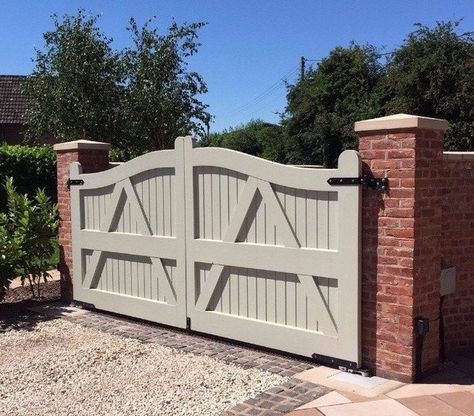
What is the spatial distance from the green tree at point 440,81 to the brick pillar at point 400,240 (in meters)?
16.6

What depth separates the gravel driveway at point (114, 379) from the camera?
4297 millimetres

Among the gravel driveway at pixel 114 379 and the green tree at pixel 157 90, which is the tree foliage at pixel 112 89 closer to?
the green tree at pixel 157 90

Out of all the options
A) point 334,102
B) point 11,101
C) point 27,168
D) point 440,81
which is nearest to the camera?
point 27,168

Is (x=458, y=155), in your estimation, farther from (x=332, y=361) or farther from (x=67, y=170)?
(x=67, y=170)

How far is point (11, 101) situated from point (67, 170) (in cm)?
2532

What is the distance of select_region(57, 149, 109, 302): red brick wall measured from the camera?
732 cm

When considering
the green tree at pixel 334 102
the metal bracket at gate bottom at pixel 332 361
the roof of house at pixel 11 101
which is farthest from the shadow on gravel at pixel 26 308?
the roof of house at pixel 11 101

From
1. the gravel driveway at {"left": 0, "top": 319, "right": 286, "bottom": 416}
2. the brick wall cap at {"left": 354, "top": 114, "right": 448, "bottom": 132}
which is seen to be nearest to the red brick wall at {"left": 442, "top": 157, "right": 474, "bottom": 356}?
the brick wall cap at {"left": 354, "top": 114, "right": 448, "bottom": 132}

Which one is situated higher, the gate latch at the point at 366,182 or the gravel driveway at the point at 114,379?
the gate latch at the point at 366,182

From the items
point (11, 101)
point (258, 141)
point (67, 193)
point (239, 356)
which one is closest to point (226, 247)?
point (239, 356)

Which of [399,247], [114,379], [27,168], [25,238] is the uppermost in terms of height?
[27,168]

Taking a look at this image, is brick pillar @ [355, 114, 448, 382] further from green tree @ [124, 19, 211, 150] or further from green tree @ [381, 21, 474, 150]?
green tree @ [381, 21, 474, 150]

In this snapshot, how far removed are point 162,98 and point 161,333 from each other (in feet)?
25.6

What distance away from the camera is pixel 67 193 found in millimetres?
7398
